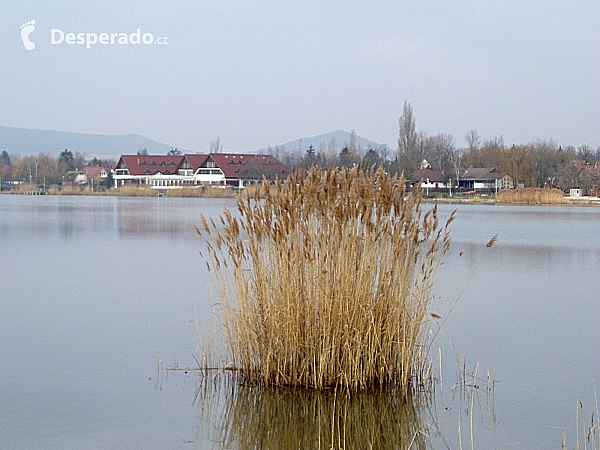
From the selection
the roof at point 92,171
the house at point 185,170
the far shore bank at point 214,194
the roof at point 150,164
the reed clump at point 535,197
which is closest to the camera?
the reed clump at point 535,197

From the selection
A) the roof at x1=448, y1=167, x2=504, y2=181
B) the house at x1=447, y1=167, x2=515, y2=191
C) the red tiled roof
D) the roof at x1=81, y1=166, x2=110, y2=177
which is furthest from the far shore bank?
the roof at x1=81, y1=166, x2=110, y2=177

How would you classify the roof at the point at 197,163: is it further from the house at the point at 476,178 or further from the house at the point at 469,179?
the house at the point at 476,178

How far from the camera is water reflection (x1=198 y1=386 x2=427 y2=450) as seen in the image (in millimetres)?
5582

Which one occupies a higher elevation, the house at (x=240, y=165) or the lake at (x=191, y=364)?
the house at (x=240, y=165)

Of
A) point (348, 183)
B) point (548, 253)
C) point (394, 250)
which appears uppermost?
point (348, 183)

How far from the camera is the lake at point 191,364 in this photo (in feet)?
18.7

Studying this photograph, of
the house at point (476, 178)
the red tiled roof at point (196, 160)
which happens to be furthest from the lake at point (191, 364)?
the red tiled roof at point (196, 160)

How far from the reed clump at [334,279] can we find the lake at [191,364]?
0.30 m

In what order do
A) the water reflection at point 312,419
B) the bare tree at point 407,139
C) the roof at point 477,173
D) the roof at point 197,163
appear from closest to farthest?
the water reflection at point 312,419 → the bare tree at point 407,139 → the roof at point 197,163 → the roof at point 477,173

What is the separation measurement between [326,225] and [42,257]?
1175 cm

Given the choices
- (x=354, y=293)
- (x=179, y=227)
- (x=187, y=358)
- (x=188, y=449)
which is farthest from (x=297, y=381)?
(x=179, y=227)

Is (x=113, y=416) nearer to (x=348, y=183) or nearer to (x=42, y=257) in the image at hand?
(x=348, y=183)

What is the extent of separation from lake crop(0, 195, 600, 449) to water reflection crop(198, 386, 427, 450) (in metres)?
0.02

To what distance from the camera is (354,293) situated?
20.3 ft
